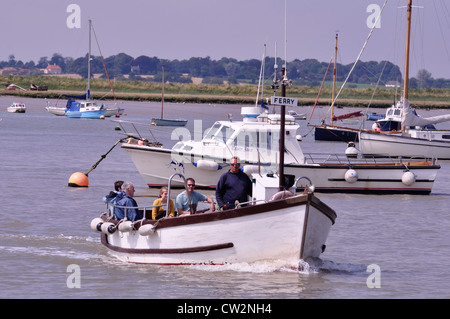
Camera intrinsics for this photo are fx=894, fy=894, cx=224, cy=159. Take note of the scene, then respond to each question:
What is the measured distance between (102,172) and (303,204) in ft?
70.6

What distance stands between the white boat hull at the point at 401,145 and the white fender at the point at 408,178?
529 inches

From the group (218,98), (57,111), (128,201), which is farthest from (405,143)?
(218,98)

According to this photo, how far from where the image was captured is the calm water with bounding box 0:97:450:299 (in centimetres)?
1552

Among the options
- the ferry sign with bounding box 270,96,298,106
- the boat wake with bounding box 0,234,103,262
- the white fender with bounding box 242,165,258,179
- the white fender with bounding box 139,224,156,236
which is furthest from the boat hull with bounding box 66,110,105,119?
the ferry sign with bounding box 270,96,298,106

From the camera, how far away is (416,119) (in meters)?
44.1

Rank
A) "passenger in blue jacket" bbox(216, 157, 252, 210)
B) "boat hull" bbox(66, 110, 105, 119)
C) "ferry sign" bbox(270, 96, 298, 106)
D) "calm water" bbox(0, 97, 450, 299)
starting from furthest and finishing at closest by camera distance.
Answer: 1. "boat hull" bbox(66, 110, 105, 119)
2. "passenger in blue jacket" bbox(216, 157, 252, 210)
3. "calm water" bbox(0, 97, 450, 299)
4. "ferry sign" bbox(270, 96, 298, 106)

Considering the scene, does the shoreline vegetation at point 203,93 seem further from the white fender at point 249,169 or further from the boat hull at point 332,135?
the white fender at point 249,169

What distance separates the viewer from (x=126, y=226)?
16688mm

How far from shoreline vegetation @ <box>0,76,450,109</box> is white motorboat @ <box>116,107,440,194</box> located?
105 meters

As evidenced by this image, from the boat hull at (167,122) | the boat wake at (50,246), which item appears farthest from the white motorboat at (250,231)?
the boat hull at (167,122)

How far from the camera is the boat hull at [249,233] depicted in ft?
50.3

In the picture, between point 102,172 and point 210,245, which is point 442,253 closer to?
point 210,245

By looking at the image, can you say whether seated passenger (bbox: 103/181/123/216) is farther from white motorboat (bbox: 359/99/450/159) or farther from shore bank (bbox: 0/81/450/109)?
shore bank (bbox: 0/81/450/109)
